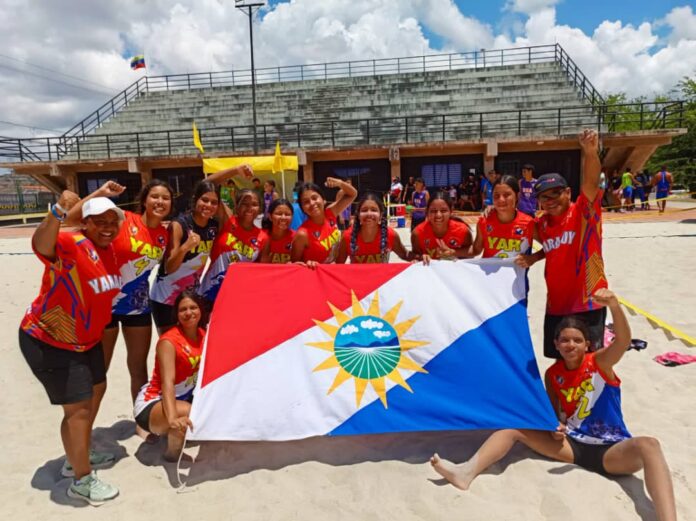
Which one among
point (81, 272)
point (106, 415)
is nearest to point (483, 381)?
point (81, 272)

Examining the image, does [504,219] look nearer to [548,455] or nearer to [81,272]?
[548,455]

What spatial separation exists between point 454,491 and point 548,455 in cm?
65

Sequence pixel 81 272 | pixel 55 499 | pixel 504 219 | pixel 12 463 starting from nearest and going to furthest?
pixel 81 272 → pixel 55 499 → pixel 12 463 → pixel 504 219

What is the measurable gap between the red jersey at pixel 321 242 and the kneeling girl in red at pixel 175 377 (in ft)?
3.32

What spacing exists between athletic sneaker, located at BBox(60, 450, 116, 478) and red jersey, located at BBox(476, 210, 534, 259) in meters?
2.92

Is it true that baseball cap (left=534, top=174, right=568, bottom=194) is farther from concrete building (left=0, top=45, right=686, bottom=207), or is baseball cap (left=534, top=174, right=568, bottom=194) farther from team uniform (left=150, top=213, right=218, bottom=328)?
concrete building (left=0, top=45, right=686, bottom=207)

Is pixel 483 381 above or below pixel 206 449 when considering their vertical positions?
above

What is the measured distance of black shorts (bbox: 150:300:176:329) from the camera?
3.43 meters

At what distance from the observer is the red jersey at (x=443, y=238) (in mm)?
3887

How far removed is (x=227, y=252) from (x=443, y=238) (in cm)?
170

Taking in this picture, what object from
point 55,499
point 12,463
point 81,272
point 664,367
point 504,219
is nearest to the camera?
point 81,272

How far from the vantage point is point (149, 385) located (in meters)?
3.15

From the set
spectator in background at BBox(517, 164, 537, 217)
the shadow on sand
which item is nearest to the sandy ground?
the shadow on sand

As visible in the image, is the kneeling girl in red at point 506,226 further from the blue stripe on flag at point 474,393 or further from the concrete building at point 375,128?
the concrete building at point 375,128
